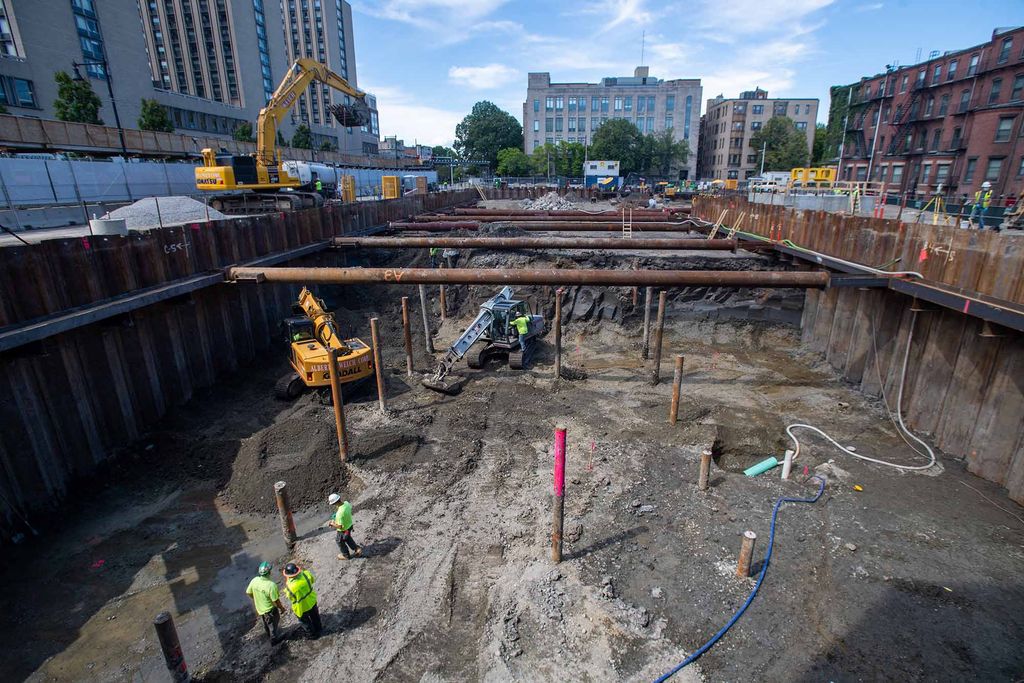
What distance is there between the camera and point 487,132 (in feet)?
362

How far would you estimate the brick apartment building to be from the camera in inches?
1452

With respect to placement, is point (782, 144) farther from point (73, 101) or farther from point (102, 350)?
point (102, 350)

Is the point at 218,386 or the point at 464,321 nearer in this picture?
the point at 218,386

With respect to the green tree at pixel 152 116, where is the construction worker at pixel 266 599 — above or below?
below

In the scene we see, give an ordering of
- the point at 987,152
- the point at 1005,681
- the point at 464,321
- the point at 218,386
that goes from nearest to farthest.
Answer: the point at 1005,681
the point at 218,386
the point at 464,321
the point at 987,152

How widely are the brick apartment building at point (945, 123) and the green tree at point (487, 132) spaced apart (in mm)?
69304

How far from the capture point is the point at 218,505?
9.40m

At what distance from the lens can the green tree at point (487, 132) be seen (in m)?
110

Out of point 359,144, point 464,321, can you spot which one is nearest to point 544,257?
point 464,321

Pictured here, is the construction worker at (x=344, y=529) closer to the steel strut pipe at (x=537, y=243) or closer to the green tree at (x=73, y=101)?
the steel strut pipe at (x=537, y=243)

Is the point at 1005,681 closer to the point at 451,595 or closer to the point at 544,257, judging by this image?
the point at 451,595

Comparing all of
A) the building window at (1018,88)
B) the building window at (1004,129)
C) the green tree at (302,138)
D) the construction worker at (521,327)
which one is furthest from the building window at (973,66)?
the green tree at (302,138)

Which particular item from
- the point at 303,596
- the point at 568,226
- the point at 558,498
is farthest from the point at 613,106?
the point at 303,596

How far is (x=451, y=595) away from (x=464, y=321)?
14658mm
